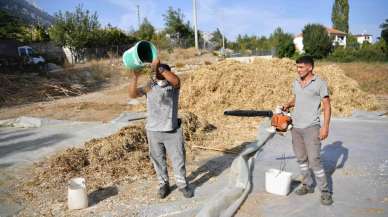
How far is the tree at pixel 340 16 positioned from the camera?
53.0 meters

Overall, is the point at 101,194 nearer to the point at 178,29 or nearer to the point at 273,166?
the point at 273,166

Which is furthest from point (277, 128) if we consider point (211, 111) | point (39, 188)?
point (211, 111)

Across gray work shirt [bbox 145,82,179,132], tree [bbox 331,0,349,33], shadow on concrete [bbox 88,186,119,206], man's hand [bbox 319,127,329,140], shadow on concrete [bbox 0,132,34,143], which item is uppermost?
tree [bbox 331,0,349,33]

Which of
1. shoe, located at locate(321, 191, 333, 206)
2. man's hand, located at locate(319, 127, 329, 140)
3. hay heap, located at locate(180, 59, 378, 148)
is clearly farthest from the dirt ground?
hay heap, located at locate(180, 59, 378, 148)

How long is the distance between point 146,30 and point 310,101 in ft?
119

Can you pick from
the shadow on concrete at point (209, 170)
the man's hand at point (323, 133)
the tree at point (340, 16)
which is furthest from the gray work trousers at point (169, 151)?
the tree at point (340, 16)

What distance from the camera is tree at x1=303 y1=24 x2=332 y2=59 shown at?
39.7 metres

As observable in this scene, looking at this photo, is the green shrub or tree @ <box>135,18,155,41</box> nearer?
the green shrub

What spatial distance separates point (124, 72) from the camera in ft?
74.6

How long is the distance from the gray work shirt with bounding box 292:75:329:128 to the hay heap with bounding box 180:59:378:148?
4.51 meters

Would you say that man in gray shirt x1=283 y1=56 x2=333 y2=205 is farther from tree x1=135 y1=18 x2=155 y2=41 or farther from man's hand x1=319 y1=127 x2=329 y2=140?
tree x1=135 y1=18 x2=155 y2=41

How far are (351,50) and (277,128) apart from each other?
34.1m

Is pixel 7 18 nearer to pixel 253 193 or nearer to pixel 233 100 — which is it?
pixel 233 100

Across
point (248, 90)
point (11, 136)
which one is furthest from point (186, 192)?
point (248, 90)
